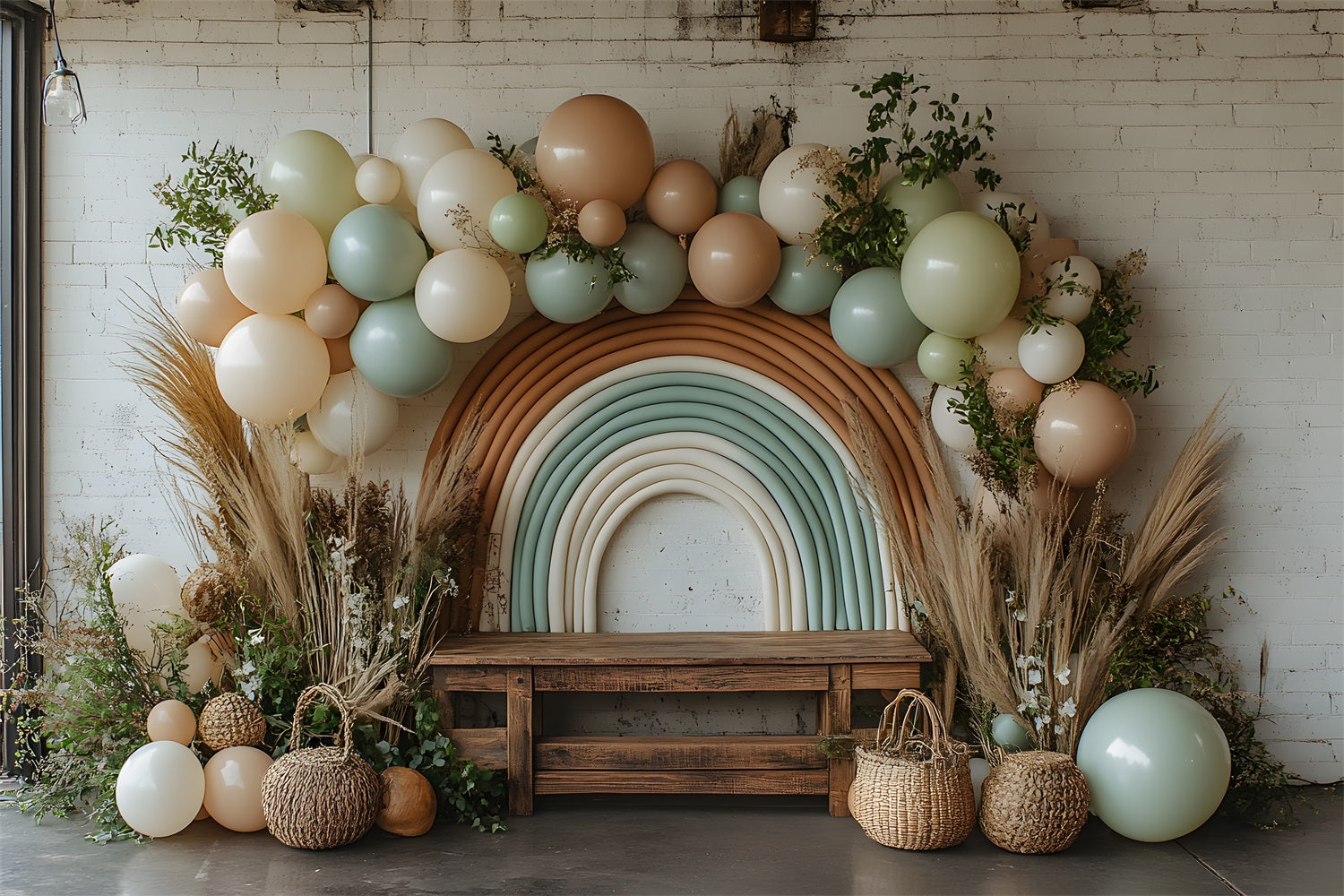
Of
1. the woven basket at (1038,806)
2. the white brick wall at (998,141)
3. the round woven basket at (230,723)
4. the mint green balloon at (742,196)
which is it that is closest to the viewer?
the woven basket at (1038,806)

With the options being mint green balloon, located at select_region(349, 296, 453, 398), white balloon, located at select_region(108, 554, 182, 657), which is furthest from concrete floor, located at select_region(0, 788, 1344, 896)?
mint green balloon, located at select_region(349, 296, 453, 398)

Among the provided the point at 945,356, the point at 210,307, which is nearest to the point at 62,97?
the point at 210,307

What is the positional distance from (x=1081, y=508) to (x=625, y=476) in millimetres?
1663

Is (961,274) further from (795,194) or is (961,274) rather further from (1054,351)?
(795,194)

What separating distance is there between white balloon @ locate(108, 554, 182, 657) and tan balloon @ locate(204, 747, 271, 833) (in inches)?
20.1

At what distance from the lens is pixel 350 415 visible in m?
3.48

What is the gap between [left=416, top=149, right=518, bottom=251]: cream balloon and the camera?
3287mm

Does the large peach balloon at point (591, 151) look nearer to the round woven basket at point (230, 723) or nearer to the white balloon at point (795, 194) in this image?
the white balloon at point (795, 194)

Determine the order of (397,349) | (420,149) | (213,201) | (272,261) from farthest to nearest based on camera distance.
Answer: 1. (213,201)
2. (420,149)
3. (397,349)
4. (272,261)

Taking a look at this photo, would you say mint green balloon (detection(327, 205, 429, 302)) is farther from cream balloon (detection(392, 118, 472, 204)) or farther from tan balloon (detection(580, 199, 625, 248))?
tan balloon (detection(580, 199, 625, 248))

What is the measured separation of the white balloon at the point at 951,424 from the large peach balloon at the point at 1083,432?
0.23m

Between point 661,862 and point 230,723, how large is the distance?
1419 mm

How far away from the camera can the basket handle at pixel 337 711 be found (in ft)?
10.1

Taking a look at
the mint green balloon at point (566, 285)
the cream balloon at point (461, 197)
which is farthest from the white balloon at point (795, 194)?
the cream balloon at point (461, 197)
